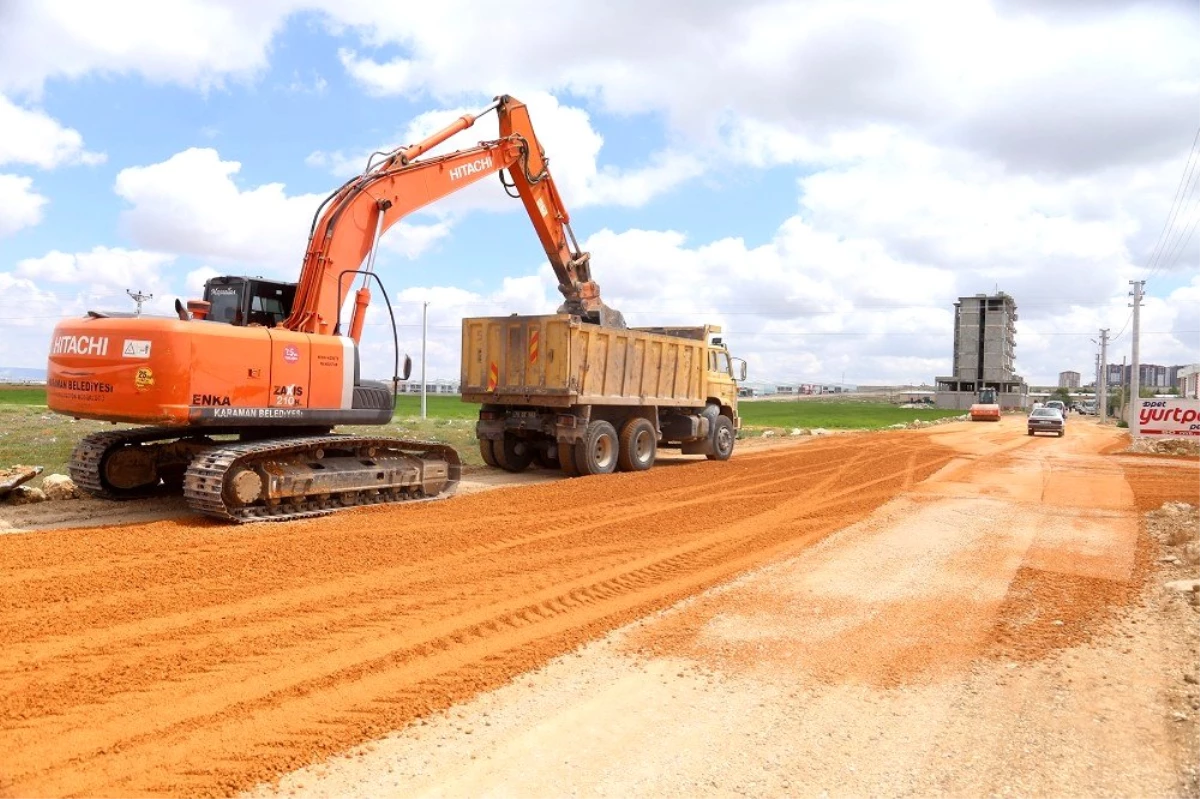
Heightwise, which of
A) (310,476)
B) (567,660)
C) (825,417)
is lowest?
(567,660)

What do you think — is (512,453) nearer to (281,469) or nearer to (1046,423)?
(281,469)

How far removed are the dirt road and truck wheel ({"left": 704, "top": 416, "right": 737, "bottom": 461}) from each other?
970 cm

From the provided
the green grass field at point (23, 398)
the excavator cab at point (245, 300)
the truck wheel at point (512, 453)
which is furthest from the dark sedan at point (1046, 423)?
the green grass field at point (23, 398)

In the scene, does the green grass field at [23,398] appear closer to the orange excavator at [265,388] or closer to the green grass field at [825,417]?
the green grass field at [825,417]

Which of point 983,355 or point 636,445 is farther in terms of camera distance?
point 983,355

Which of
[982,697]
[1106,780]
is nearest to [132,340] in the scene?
[982,697]

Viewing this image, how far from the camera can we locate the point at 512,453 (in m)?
17.7

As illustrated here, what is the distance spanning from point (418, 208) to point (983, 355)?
111 meters

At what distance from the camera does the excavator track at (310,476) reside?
32.8ft

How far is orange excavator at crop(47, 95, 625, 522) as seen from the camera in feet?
31.8

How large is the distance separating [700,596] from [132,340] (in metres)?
6.70

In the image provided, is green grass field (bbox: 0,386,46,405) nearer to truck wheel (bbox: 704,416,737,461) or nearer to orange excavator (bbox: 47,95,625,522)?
truck wheel (bbox: 704,416,737,461)

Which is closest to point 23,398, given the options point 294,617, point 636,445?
point 636,445

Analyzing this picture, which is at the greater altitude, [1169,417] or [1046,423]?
[1169,417]
